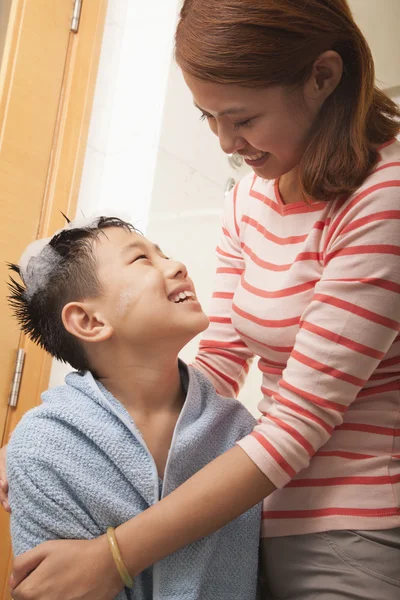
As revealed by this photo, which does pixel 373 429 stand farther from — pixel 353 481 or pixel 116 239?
pixel 116 239

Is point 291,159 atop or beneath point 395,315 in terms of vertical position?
atop

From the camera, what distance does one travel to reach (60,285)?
1116 millimetres

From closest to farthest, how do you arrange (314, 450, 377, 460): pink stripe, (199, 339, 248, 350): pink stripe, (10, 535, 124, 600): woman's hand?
(10, 535, 124, 600): woman's hand
(314, 450, 377, 460): pink stripe
(199, 339, 248, 350): pink stripe

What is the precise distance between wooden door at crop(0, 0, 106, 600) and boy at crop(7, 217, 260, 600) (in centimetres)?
63

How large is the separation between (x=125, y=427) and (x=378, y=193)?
0.50 meters

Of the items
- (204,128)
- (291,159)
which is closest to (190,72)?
(291,159)

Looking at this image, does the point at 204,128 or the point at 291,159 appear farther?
the point at 204,128

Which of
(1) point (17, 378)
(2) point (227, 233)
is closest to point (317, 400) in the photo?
(2) point (227, 233)

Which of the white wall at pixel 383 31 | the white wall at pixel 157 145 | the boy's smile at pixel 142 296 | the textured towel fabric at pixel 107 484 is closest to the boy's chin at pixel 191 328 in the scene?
the boy's smile at pixel 142 296

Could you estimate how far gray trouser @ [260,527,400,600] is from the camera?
89 cm

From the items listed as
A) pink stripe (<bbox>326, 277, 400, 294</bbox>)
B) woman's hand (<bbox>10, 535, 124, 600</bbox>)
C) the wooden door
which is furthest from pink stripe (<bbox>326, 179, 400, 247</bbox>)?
the wooden door

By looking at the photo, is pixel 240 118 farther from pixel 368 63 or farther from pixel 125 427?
pixel 125 427

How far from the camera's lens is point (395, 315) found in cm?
88

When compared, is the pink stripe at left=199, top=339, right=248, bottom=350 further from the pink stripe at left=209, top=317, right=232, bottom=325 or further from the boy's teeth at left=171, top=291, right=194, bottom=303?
the boy's teeth at left=171, top=291, right=194, bottom=303
